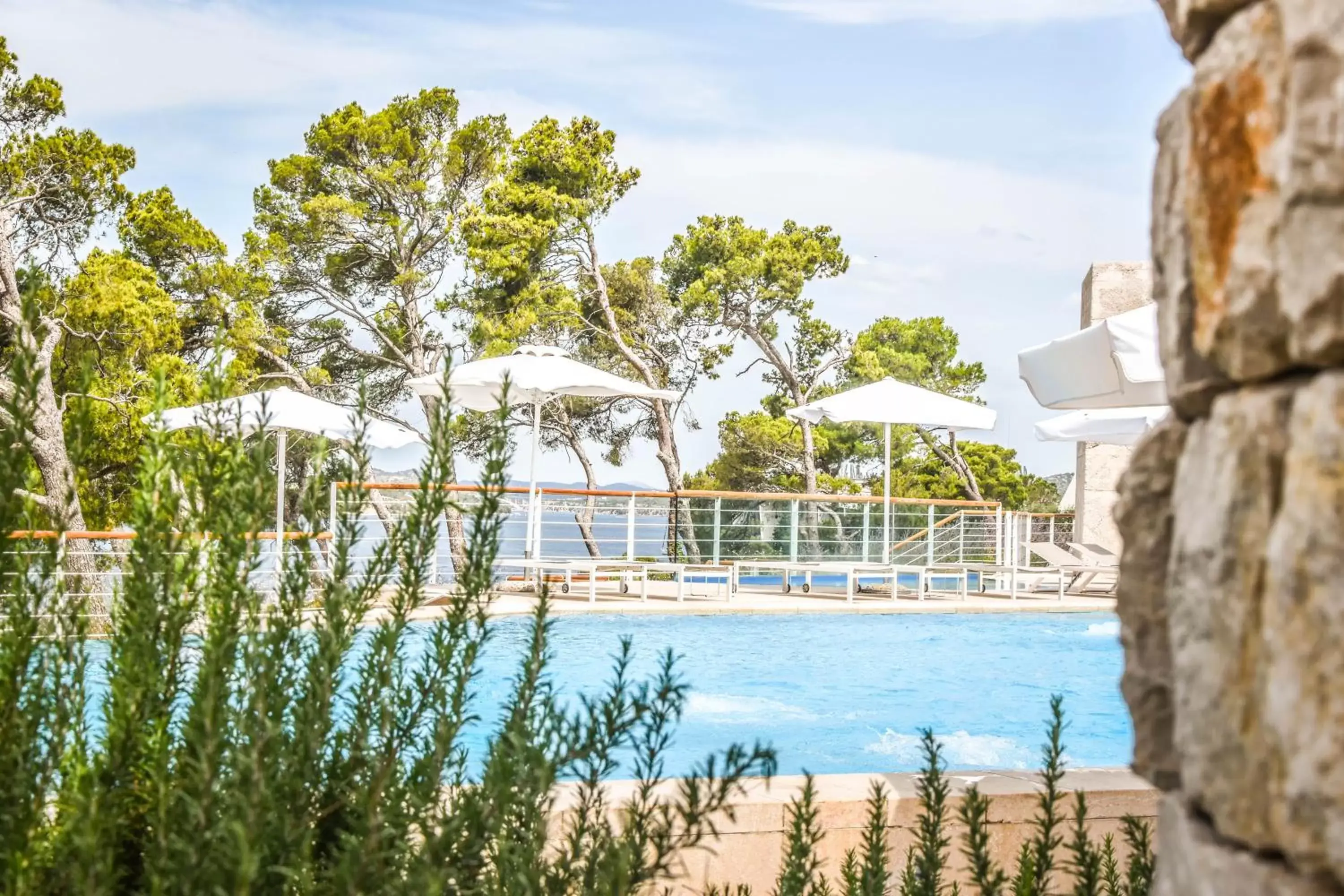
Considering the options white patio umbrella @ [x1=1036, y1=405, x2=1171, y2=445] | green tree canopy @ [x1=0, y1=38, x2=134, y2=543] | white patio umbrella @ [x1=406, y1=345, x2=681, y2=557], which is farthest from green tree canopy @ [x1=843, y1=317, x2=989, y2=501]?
green tree canopy @ [x1=0, y1=38, x2=134, y2=543]

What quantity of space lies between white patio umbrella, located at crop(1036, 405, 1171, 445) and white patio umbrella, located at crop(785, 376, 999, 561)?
103 centimetres

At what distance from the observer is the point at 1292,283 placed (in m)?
0.72

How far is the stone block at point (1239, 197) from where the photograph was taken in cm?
74

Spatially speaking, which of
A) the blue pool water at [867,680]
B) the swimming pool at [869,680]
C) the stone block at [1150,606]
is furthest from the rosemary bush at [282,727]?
the blue pool water at [867,680]

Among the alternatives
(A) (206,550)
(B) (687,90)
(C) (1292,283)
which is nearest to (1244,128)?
(C) (1292,283)

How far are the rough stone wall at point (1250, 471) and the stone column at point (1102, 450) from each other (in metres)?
14.6

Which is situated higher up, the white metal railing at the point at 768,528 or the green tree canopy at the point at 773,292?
the green tree canopy at the point at 773,292

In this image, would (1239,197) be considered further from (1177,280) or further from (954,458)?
(954,458)

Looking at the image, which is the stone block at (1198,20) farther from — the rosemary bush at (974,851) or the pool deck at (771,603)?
the pool deck at (771,603)

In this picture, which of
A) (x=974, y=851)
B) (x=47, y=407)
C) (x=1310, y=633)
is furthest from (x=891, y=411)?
(x=1310, y=633)

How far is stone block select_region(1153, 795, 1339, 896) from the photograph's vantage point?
0.73 metres

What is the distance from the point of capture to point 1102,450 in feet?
49.1

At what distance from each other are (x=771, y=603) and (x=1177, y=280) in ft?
35.1

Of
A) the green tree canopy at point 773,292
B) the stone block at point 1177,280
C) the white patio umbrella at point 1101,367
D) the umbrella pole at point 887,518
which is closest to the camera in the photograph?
the stone block at point 1177,280
